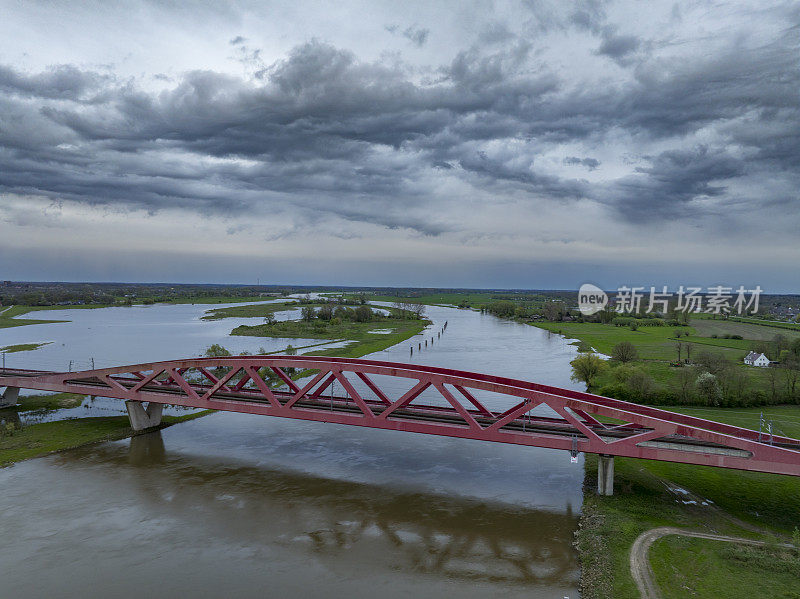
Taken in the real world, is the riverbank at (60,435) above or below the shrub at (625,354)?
below

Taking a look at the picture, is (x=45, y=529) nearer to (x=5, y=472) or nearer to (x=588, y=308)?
(x=5, y=472)

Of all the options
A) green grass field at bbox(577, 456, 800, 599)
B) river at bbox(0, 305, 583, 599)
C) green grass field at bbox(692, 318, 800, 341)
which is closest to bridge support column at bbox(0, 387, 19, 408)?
river at bbox(0, 305, 583, 599)

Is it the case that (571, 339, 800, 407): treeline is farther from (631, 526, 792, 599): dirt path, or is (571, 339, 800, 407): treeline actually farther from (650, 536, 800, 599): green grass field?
(650, 536, 800, 599): green grass field

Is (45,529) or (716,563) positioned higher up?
(716,563)

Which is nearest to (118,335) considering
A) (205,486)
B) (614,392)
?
(205,486)

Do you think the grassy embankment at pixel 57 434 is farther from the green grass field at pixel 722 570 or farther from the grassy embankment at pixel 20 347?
the grassy embankment at pixel 20 347

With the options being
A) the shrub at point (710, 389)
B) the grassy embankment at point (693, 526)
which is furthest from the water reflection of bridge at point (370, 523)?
the shrub at point (710, 389)

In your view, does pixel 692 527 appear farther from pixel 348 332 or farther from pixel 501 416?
pixel 348 332

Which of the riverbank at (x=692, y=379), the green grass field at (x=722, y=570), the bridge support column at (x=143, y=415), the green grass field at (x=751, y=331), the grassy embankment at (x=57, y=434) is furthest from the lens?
the green grass field at (x=751, y=331)
